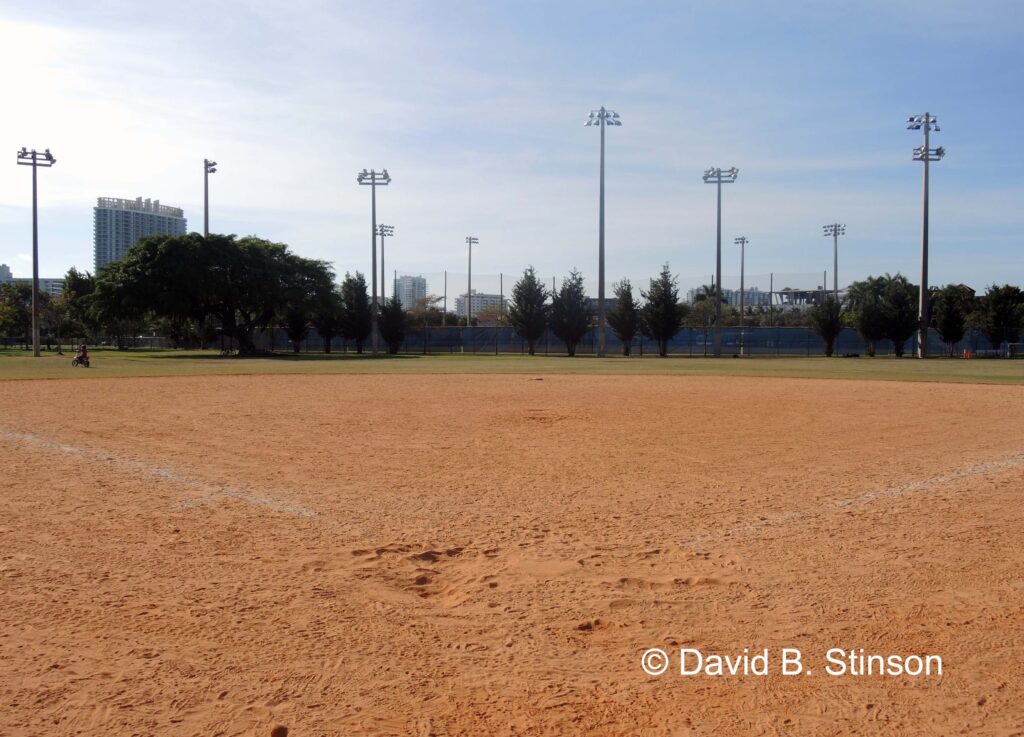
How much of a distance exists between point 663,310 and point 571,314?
7114 mm

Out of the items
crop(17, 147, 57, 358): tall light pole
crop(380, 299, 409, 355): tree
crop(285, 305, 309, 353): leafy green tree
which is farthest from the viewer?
crop(285, 305, 309, 353): leafy green tree

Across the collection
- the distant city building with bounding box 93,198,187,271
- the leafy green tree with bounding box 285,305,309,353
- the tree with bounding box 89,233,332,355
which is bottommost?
the leafy green tree with bounding box 285,305,309,353

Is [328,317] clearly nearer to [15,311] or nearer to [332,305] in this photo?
[332,305]

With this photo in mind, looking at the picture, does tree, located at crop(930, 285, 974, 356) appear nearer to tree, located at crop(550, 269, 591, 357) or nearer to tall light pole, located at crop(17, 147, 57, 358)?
tree, located at crop(550, 269, 591, 357)

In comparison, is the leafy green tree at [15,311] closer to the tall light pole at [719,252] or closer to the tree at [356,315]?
the tree at [356,315]

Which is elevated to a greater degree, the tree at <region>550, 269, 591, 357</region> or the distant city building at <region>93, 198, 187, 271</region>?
the distant city building at <region>93, 198, 187, 271</region>

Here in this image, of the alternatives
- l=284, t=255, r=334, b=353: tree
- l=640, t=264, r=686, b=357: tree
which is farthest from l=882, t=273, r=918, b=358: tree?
l=284, t=255, r=334, b=353: tree

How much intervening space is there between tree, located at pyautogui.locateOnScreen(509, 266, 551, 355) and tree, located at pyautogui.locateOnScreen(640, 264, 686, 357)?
7.91 meters

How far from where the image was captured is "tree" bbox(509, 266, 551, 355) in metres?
64.4

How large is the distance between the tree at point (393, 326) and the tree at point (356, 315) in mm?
2529

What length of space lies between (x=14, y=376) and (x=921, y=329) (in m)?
53.3

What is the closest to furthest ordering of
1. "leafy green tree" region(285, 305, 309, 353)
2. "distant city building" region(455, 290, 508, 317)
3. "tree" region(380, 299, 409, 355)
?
"tree" region(380, 299, 409, 355)
"leafy green tree" region(285, 305, 309, 353)
"distant city building" region(455, 290, 508, 317)

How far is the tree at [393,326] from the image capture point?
229 feet

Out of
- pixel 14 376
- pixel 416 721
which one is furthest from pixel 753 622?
pixel 14 376
